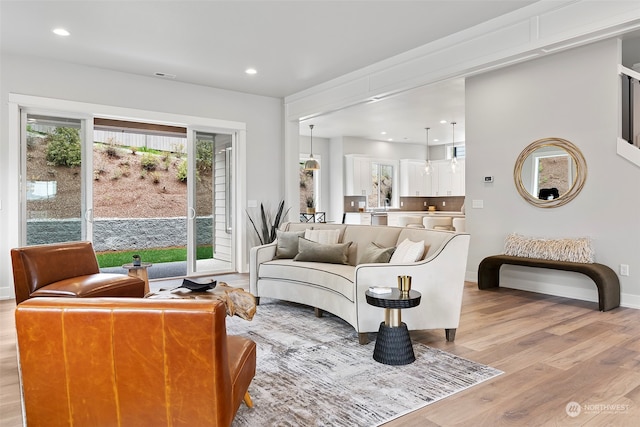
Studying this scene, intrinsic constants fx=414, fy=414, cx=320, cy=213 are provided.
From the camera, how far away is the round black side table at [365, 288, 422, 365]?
2750mm

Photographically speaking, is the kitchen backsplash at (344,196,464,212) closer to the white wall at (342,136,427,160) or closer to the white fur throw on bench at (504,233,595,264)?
the white wall at (342,136,427,160)

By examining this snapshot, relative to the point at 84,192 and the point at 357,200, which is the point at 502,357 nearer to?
the point at 84,192

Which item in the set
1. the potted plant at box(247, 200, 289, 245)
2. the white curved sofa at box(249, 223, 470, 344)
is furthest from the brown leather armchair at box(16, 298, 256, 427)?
the potted plant at box(247, 200, 289, 245)

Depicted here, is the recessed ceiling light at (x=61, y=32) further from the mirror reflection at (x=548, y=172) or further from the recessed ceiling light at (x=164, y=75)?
the mirror reflection at (x=548, y=172)

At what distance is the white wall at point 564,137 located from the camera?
4386 mm

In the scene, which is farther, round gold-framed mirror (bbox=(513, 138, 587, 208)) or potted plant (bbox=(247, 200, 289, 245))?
potted plant (bbox=(247, 200, 289, 245))

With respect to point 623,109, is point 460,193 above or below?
below

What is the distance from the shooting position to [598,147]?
178 inches

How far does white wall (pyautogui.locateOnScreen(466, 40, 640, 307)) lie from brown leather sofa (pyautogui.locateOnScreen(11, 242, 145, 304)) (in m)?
4.46

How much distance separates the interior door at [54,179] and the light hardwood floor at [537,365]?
1156 millimetres

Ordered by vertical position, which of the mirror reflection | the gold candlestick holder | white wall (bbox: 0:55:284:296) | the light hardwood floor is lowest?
the light hardwood floor

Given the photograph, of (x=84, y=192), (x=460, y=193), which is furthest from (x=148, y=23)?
(x=460, y=193)

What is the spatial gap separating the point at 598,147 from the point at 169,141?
893 cm

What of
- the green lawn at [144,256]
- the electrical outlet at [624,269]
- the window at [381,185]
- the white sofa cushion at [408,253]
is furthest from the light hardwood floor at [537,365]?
the window at [381,185]
